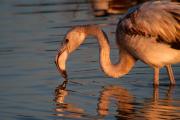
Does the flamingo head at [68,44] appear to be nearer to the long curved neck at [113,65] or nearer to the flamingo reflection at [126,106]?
the long curved neck at [113,65]

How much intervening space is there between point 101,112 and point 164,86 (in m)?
2.28

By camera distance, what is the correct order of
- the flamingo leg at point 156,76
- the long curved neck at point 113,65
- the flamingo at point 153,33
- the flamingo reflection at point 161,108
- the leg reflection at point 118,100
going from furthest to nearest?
the long curved neck at point 113,65
the flamingo leg at point 156,76
the flamingo at point 153,33
the leg reflection at point 118,100
the flamingo reflection at point 161,108

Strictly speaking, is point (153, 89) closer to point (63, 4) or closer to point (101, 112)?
point (101, 112)

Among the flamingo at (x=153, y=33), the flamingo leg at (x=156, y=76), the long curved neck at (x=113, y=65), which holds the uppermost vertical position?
the flamingo at (x=153, y=33)

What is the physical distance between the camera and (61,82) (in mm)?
13055

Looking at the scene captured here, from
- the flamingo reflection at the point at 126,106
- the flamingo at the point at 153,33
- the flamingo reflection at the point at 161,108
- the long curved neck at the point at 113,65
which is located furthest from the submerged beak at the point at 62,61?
the flamingo reflection at the point at 161,108

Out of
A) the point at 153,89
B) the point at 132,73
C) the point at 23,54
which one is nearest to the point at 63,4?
the point at 23,54

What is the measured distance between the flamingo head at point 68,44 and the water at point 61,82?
32 cm

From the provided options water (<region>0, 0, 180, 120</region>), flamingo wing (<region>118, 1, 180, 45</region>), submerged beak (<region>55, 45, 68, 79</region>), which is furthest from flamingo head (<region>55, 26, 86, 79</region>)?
flamingo wing (<region>118, 1, 180, 45</region>)

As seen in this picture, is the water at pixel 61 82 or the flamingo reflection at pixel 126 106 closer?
the flamingo reflection at pixel 126 106

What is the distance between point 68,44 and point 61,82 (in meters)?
0.67

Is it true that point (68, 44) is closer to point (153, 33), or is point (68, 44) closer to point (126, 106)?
point (153, 33)

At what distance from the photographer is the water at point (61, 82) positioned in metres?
10.9

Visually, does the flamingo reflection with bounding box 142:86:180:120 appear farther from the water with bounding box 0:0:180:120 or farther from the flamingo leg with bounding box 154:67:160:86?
the flamingo leg with bounding box 154:67:160:86
